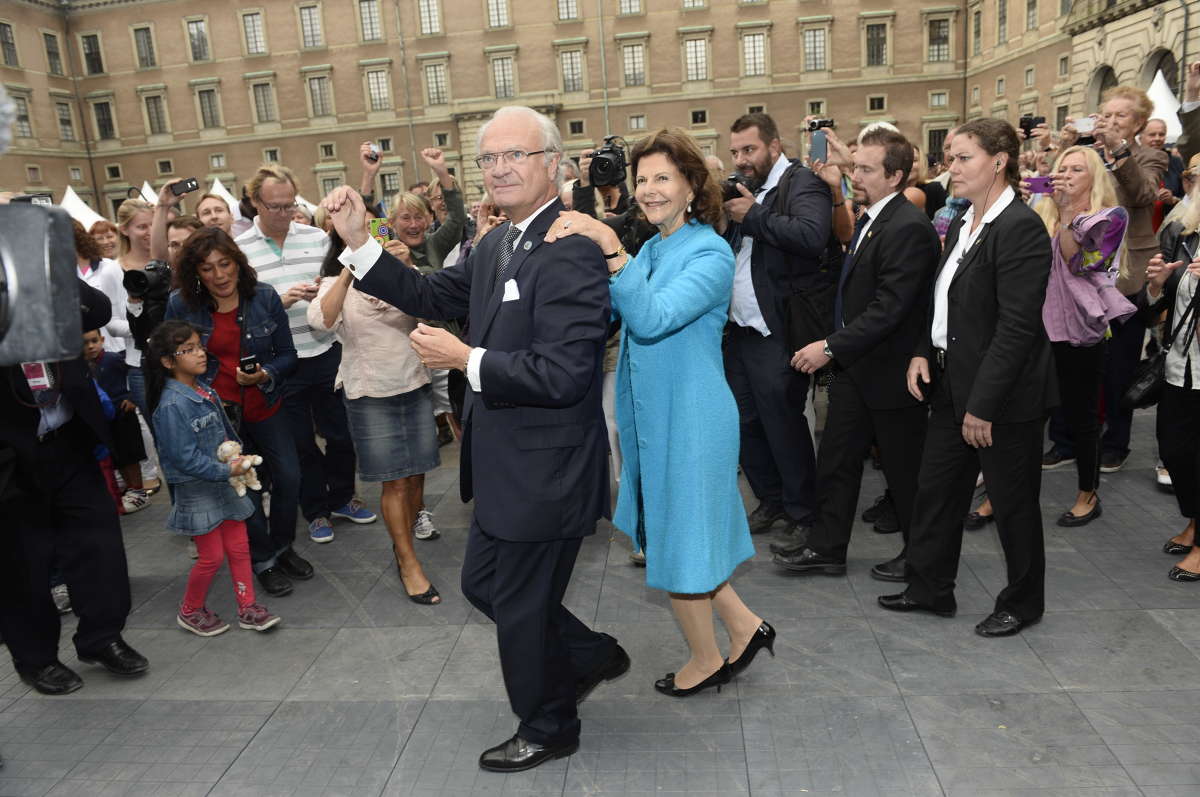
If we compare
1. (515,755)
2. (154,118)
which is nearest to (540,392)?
(515,755)

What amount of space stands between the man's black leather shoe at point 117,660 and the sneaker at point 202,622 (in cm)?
38

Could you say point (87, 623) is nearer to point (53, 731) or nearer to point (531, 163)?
point (53, 731)

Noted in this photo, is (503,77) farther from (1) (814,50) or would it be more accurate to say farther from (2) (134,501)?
(2) (134,501)

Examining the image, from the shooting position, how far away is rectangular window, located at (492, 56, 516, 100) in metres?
42.8

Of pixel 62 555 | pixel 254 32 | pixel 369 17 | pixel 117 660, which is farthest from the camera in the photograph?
pixel 254 32

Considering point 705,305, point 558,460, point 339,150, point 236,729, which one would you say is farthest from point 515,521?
point 339,150

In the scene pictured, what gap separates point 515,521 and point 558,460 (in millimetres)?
225

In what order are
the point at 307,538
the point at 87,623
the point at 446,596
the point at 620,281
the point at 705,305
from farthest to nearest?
the point at 307,538 → the point at 446,596 → the point at 87,623 → the point at 705,305 → the point at 620,281

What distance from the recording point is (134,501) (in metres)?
6.18

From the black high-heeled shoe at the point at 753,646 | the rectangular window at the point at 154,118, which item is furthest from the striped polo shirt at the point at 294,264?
the rectangular window at the point at 154,118

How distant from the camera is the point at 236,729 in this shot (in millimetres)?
3242

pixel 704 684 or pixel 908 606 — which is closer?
pixel 704 684

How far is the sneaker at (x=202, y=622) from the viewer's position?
408 centimetres

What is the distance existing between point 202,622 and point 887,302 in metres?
3.52
